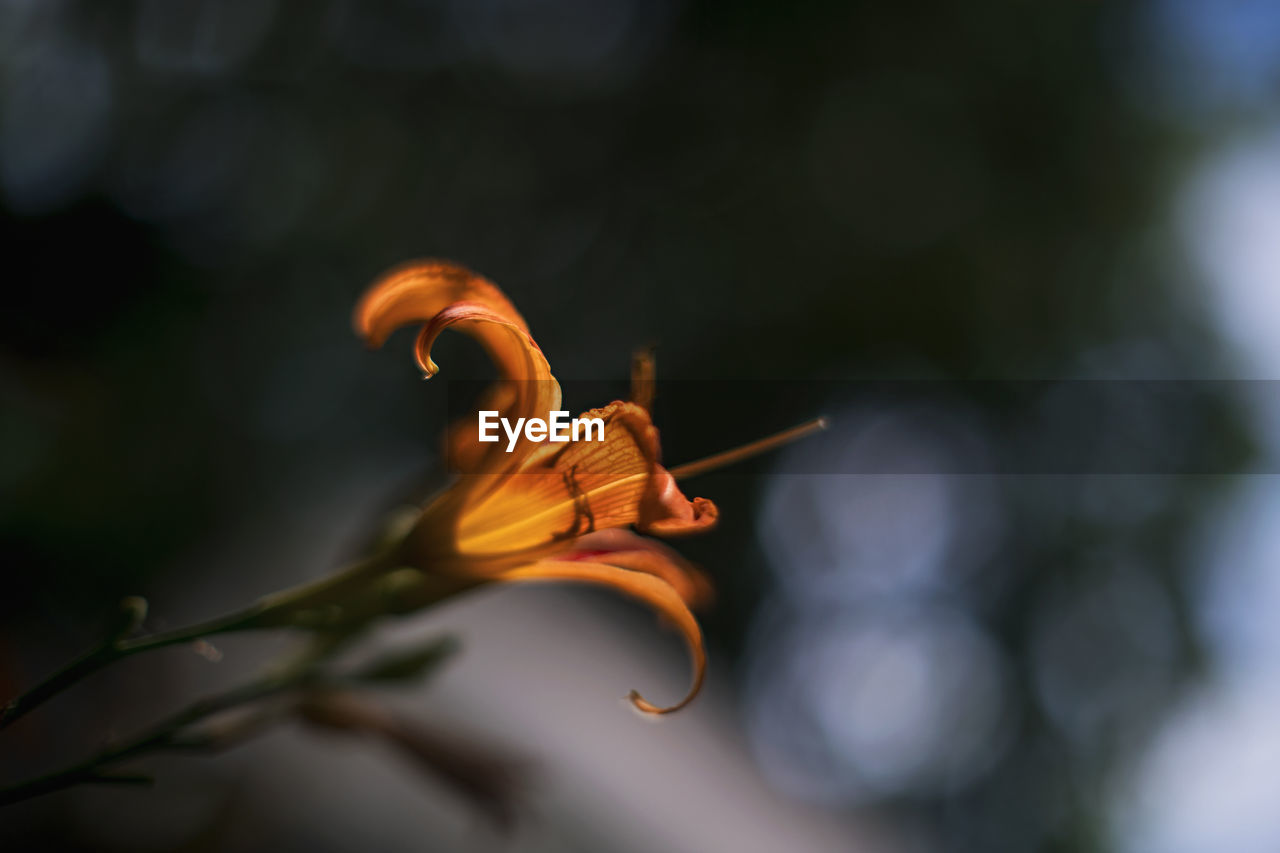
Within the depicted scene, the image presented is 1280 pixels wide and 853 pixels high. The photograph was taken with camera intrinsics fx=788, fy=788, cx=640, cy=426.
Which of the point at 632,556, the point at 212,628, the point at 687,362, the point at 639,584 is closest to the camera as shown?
the point at 212,628

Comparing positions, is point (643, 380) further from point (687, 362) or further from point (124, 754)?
point (687, 362)

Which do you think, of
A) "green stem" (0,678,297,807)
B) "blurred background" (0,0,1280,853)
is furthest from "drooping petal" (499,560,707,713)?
"blurred background" (0,0,1280,853)

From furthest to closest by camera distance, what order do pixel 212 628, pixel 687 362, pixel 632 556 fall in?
pixel 687 362 → pixel 632 556 → pixel 212 628

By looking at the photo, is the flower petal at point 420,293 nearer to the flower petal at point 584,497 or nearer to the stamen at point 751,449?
the flower petal at point 584,497

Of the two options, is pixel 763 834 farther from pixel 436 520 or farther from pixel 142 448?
pixel 436 520

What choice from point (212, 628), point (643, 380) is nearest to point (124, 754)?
point (212, 628)

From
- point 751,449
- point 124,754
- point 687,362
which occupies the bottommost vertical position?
point 124,754
